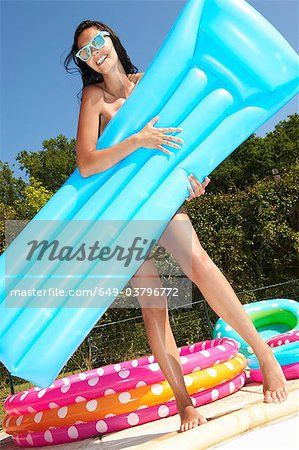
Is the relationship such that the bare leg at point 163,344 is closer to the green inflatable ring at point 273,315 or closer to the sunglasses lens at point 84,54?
the sunglasses lens at point 84,54

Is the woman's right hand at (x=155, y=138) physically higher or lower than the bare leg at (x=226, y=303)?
higher

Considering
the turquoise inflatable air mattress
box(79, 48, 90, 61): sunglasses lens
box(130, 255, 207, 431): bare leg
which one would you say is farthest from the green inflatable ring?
box(79, 48, 90, 61): sunglasses lens

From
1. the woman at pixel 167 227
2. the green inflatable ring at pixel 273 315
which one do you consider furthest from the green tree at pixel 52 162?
the woman at pixel 167 227

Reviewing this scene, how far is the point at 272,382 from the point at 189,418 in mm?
368

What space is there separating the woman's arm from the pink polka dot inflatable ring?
1295 millimetres

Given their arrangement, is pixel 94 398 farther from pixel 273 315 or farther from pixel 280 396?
pixel 273 315

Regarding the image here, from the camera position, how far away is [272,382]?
2.02 meters

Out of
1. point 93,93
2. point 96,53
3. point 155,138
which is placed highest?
point 96,53

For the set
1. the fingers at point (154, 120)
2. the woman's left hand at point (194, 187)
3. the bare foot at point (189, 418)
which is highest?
the fingers at point (154, 120)

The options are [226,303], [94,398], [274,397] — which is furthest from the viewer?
[94,398]

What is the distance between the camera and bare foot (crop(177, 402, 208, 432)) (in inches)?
81.4

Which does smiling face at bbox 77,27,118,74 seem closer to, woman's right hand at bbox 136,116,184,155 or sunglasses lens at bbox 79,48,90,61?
sunglasses lens at bbox 79,48,90,61

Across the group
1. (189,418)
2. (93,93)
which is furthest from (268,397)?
(93,93)

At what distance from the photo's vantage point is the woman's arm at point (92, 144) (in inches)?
86.5
